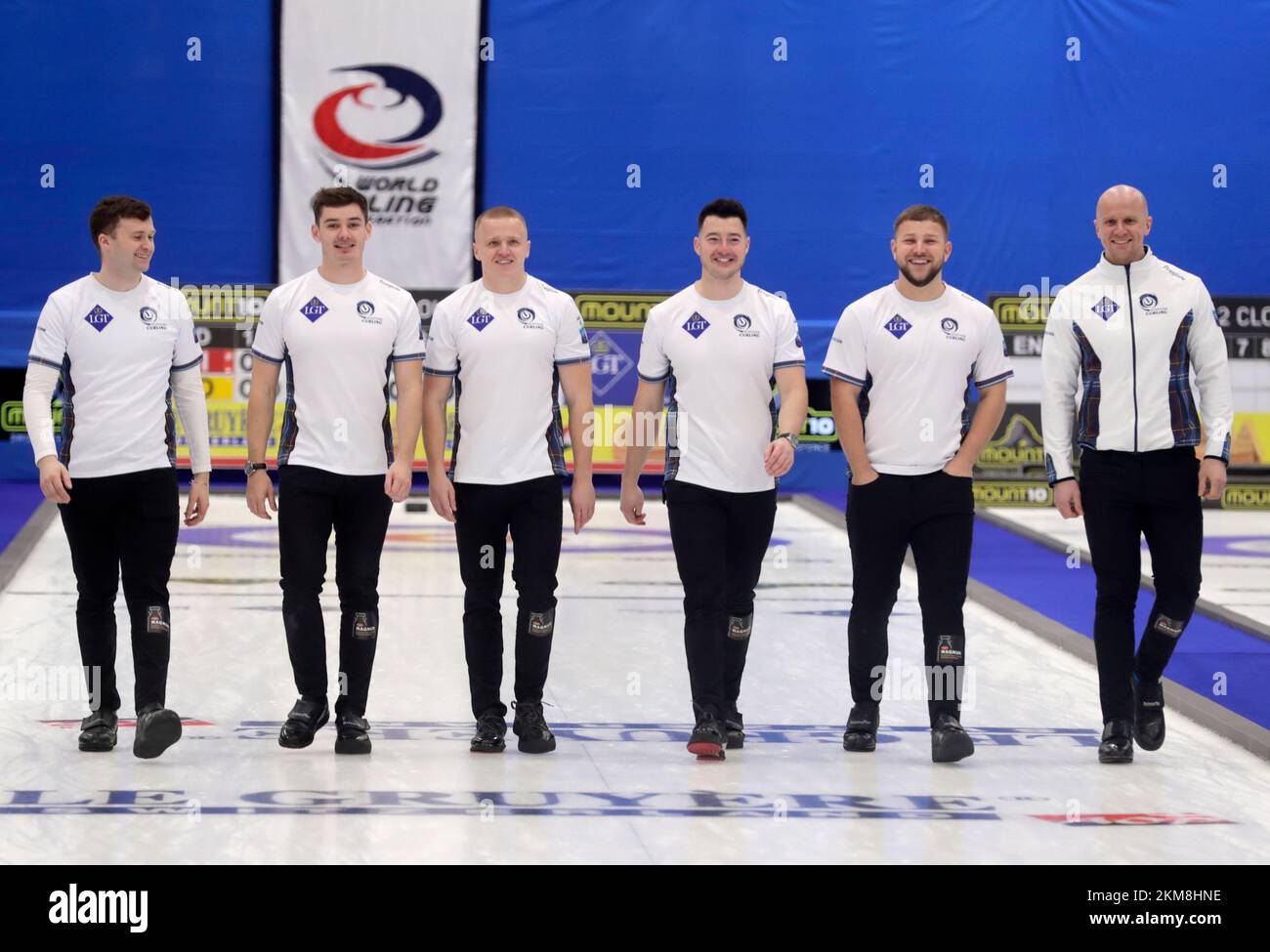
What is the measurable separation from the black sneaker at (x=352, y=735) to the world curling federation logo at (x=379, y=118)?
31.0 feet

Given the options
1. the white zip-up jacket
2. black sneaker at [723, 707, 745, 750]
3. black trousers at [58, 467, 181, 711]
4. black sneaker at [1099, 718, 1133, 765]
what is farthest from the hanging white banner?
black sneaker at [1099, 718, 1133, 765]

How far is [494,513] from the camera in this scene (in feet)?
17.6

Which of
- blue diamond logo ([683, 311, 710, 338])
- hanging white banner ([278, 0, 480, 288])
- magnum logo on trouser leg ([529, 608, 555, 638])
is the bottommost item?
magnum logo on trouser leg ([529, 608, 555, 638])

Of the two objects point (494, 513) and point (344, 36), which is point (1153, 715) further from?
point (344, 36)

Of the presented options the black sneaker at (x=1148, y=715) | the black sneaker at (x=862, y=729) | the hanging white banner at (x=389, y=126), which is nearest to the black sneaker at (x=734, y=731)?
the black sneaker at (x=862, y=729)

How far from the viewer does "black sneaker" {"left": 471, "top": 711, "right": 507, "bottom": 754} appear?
5.39m

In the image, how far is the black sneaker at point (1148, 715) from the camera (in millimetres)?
5469

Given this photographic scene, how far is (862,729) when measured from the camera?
219 inches

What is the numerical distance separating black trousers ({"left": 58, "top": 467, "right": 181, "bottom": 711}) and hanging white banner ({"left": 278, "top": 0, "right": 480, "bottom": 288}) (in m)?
8.90

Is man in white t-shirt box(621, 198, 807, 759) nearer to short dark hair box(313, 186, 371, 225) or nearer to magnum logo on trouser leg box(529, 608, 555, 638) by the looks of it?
magnum logo on trouser leg box(529, 608, 555, 638)

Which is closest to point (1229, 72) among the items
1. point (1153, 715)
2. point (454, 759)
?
point (1153, 715)

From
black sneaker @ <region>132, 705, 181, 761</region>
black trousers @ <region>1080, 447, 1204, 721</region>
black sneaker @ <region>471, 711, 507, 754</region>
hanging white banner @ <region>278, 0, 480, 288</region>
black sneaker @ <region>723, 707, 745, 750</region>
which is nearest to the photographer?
black sneaker @ <region>132, 705, 181, 761</region>

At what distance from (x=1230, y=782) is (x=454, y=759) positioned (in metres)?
2.37

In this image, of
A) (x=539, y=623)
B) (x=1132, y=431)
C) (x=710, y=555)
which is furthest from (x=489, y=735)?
(x=1132, y=431)
